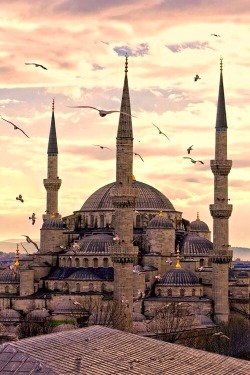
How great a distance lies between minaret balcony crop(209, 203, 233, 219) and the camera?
232ft

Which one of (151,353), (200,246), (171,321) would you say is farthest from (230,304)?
(151,353)

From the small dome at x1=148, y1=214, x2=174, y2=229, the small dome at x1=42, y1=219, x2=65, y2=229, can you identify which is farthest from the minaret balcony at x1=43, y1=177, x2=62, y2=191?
the small dome at x1=148, y1=214, x2=174, y2=229

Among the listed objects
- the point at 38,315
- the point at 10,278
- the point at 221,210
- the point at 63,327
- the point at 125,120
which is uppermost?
the point at 125,120

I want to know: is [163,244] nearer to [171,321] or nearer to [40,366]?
[171,321]

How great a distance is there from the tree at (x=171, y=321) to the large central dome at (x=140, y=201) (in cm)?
→ 1339

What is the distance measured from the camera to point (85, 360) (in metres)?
27.9

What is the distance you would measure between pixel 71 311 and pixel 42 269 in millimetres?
8097

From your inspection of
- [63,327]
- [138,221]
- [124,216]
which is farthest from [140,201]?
[63,327]

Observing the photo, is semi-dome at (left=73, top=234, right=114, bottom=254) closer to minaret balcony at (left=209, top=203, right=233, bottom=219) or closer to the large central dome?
the large central dome

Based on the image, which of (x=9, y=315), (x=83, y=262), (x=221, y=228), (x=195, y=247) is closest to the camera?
(x=9, y=315)

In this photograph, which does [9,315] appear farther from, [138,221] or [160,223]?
[138,221]

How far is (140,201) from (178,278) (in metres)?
11.2

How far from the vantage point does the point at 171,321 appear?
64.9 meters

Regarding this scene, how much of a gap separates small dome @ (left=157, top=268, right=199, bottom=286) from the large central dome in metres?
9.61
